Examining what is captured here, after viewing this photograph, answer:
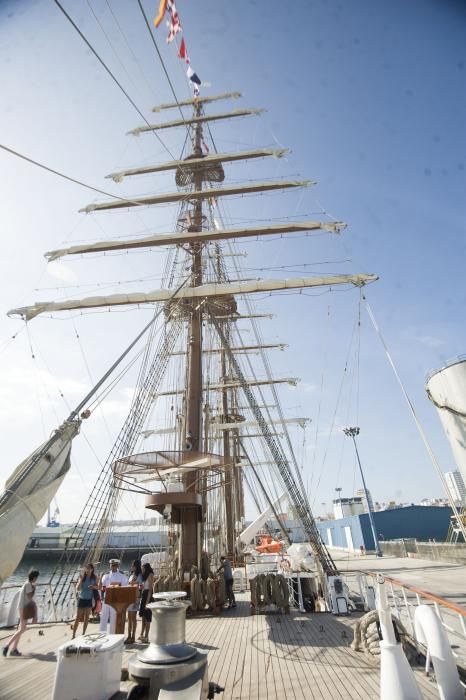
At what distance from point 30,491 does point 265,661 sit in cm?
381

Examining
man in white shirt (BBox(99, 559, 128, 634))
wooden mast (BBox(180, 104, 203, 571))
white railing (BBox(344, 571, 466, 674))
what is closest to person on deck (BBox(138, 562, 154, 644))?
man in white shirt (BBox(99, 559, 128, 634))

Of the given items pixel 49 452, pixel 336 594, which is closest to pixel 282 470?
pixel 336 594

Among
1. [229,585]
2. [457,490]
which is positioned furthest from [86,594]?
[457,490]

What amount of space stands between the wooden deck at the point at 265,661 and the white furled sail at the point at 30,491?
179 cm

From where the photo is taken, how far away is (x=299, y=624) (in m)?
7.26

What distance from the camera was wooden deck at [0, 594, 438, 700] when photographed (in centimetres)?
423

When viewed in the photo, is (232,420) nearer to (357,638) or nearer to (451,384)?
(451,384)

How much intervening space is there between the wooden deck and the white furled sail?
1793 millimetres

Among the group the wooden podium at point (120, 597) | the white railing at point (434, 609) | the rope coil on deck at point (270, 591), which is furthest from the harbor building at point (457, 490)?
the wooden podium at point (120, 597)

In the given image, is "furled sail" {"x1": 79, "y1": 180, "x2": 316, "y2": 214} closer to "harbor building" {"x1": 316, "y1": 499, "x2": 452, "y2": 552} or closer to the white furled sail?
the white furled sail

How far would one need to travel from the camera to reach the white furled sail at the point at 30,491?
3.83 meters

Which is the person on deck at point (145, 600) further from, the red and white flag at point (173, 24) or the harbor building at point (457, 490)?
the red and white flag at point (173, 24)

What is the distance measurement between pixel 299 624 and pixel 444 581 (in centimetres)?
908

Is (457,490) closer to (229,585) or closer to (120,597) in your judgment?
(229,585)
